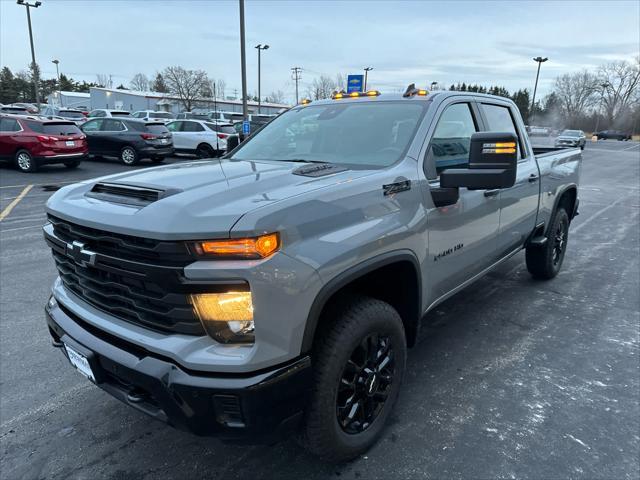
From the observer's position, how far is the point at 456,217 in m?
2.98

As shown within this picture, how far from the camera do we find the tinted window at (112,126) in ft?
54.4

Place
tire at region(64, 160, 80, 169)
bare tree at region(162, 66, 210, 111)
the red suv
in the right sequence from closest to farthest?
the red suv
tire at region(64, 160, 80, 169)
bare tree at region(162, 66, 210, 111)

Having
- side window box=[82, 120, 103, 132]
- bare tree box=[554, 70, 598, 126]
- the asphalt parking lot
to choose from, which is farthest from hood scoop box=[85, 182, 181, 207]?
bare tree box=[554, 70, 598, 126]

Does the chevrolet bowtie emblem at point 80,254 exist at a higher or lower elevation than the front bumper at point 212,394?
higher

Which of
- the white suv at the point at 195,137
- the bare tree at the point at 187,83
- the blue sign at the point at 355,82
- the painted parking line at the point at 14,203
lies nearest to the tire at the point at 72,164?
the painted parking line at the point at 14,203

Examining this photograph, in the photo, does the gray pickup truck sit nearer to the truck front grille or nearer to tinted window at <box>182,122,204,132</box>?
the truck front grille

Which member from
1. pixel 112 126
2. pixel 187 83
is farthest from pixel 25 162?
pixel 187 83

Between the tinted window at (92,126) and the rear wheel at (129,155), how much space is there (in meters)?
1.60

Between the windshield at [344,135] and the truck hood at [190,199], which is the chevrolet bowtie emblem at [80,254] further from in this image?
the windshield at [344,135]

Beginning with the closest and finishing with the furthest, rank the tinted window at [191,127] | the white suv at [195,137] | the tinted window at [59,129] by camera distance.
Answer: the tinted window at [59,129] < the white suv at [195,137] < the tinted window at [191,127]

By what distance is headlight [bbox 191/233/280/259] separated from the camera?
1801mm

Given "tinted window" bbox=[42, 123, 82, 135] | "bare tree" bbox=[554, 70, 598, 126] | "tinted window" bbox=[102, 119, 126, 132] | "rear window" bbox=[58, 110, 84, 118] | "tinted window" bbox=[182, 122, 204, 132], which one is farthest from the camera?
"bare tree" bbox=[554, 70, 598, 126]

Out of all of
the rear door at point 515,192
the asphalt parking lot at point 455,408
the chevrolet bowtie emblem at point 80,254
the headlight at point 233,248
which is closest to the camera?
the headlight at point 233,248

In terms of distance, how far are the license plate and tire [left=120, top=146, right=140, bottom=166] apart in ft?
49.6
